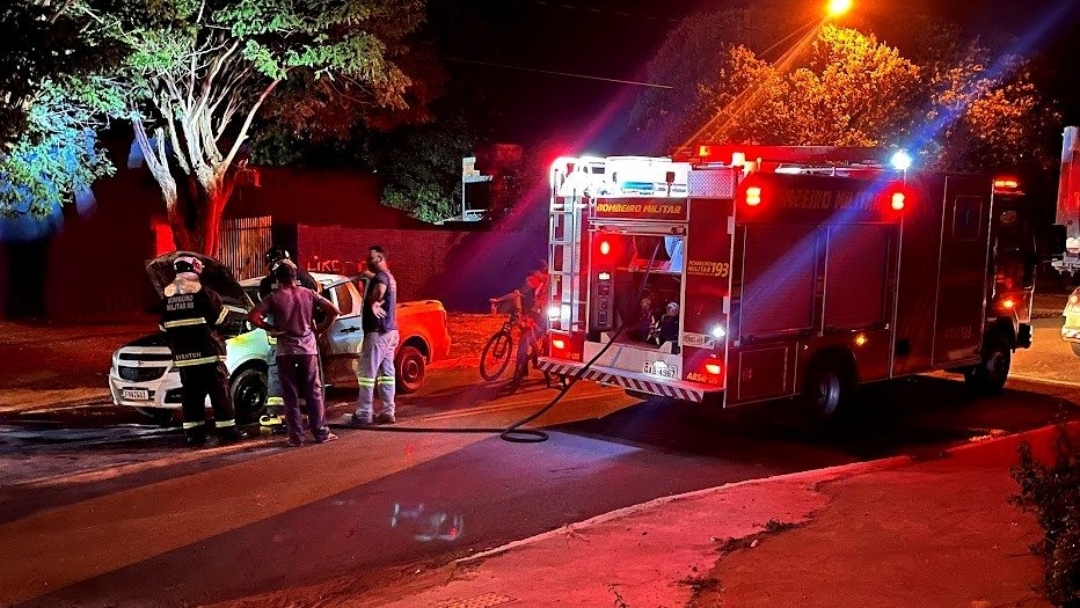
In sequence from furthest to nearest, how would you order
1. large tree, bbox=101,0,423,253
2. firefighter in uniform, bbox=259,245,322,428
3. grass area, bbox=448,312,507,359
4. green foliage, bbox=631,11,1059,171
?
green foliage, bbox=631,11,1059,171, grass area, bbox=448,312,507,359, large tree, bbox=101,0,423,253, firefighter in uniform, bbox=259,245,322,428

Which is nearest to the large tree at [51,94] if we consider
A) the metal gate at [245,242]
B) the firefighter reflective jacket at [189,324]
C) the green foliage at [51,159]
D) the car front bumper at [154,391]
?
the green foliage at [51,159]

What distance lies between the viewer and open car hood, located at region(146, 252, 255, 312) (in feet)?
33.0

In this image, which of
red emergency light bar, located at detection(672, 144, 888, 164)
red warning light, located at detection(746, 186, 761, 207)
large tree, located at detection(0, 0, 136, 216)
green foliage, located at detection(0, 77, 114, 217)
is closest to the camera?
red warning light, located at detection(746, 186, 761, 207)

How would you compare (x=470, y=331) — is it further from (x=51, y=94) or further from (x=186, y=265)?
(x=186, y=265)

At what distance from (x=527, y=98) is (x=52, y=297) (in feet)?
73.2

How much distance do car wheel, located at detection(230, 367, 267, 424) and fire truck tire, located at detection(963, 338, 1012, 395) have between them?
841 centimetres

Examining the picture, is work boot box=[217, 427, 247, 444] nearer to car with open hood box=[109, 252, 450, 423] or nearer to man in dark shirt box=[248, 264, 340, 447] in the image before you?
man in dark shirt box=[248, 264, 340, 447]

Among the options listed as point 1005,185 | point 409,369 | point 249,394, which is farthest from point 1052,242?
point 249,394

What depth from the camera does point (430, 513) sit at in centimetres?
733

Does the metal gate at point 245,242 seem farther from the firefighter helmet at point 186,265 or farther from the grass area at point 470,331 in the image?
the firefighter helmet at point 186,265

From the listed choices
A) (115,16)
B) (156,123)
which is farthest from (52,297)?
(115,16)

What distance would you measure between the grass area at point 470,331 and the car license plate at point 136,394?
5.66 meters

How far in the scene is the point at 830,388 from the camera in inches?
411

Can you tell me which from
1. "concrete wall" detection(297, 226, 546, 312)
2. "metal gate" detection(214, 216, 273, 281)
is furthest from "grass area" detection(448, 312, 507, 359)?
"metal gate" detection(214, 216, 273, 281)
